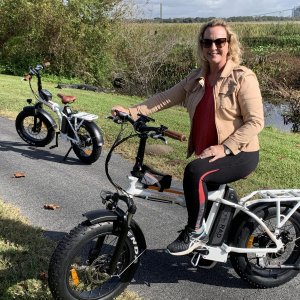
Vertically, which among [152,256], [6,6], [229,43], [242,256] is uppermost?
[6,6]

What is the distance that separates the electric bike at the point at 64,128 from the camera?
6449 millimetres

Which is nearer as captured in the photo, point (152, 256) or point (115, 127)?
point (152, 256)

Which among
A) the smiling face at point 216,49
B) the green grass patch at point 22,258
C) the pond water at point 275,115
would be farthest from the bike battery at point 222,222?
the pond water at point 275,115

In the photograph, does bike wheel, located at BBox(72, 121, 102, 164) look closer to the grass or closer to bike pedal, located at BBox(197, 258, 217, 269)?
the grass

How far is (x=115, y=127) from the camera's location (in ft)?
27.9

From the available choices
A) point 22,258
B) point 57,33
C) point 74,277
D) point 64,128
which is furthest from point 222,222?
point 57,33

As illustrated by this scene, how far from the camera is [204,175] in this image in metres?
2.96

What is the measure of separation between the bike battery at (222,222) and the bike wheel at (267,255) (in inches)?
4.7

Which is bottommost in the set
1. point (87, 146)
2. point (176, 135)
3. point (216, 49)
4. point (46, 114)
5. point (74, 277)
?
point (74, 277)

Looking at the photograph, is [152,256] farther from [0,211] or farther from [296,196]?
[0,211]

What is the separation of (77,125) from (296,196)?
13.3ft

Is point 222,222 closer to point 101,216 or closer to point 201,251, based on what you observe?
point 201,251

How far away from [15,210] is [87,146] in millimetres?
2102

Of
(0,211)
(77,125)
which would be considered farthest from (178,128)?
(0,211)
